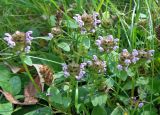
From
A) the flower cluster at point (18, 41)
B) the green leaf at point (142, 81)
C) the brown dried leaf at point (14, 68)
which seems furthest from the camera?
the brown dried leaf at point (14, 68)

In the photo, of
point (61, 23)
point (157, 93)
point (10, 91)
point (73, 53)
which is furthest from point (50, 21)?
point (157, 93)

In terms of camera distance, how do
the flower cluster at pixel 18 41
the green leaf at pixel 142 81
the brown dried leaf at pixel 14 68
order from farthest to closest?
1. the brown dried leaf at pixel 14 68
2. the green leaf at pixel 142 81
3. the flower cluster at pixel 18 41

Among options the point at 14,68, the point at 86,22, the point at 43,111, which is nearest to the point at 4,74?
the point at 14,68

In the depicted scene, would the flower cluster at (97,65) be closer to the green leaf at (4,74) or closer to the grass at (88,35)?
the grass at (88,35)

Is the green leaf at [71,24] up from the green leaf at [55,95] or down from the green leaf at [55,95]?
up

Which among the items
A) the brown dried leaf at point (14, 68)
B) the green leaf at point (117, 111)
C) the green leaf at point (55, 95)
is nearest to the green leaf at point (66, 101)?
the green leaf at point (55, 95)

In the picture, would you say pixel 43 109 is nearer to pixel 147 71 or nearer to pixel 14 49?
pixel 14 49

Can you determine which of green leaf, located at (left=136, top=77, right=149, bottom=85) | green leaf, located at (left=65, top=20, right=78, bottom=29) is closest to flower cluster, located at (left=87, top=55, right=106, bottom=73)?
green leaf, located at (left=136, top=77, right=149, bottom=85)

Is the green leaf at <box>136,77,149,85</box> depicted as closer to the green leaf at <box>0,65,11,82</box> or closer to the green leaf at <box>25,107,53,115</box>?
the green leaf at <box>25,107,53,115</box>
